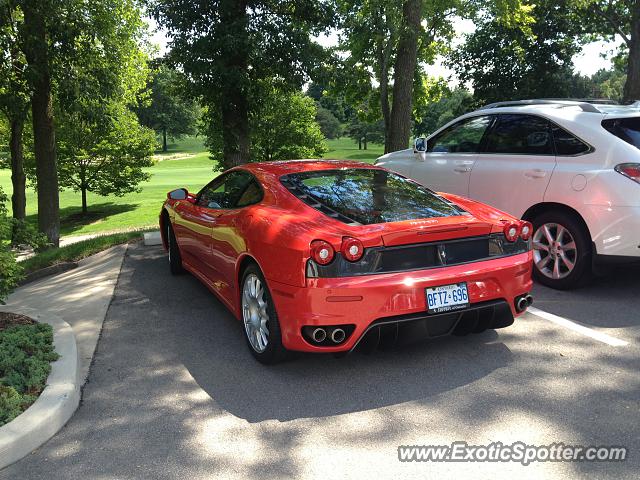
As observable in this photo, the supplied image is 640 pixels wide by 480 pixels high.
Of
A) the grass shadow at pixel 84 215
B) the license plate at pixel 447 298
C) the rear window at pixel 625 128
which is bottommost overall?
the grass shadow at pixel 84 215

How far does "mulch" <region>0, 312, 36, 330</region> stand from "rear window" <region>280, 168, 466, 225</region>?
251 centimetres

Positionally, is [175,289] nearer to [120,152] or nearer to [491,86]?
A: [120,152]

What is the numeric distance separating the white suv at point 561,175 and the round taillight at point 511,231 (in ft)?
5.08

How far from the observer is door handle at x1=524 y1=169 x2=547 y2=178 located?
5.67 m

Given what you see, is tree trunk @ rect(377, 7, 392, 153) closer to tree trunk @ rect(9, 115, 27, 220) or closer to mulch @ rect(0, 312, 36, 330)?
mulch @ rect(0, 312, 36, 330)

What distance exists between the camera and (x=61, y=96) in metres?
10.7

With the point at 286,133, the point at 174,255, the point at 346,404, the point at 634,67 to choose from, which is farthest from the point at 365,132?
the point at 346,404

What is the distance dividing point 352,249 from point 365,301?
34cm

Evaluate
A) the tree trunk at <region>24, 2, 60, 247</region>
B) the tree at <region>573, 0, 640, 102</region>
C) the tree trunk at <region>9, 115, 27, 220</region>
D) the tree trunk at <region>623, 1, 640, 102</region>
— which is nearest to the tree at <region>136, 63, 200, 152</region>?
the tree at <region>573, 0, 640, 102</region>

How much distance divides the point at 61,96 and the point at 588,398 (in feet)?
34.9

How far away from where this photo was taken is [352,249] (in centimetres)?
349

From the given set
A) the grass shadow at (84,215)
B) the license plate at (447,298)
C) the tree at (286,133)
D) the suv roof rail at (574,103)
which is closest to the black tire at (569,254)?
the suv roof rail at (574,103)

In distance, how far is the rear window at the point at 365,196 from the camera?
4.01 m

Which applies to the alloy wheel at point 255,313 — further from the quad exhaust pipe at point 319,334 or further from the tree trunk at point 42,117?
the tree trunk at point 42,117
